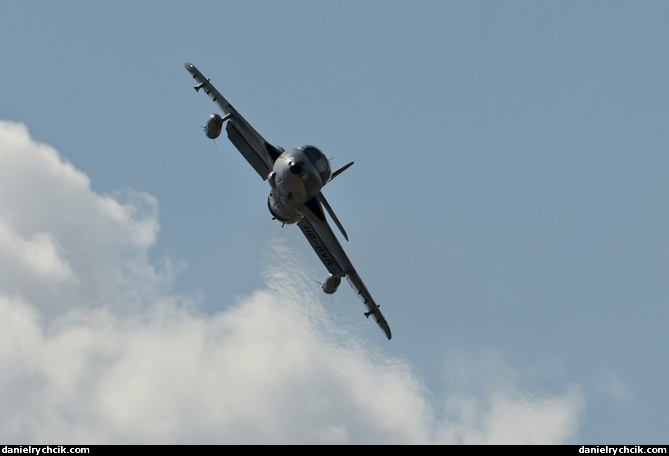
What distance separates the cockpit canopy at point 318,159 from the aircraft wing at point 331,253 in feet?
12.1

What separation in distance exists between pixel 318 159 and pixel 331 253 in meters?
9.93

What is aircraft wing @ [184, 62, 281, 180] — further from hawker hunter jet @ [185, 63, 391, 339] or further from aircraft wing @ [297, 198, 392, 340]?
aircraft wing @ [297, 198, 392, 340]

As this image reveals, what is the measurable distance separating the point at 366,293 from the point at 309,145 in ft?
46.6

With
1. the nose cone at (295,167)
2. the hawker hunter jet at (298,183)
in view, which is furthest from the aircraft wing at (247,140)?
the nose cone at (295,167)

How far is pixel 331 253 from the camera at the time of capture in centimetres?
8006

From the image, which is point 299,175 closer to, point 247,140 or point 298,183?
point 298,183

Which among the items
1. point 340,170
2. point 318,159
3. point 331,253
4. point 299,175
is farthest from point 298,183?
point 331,253
